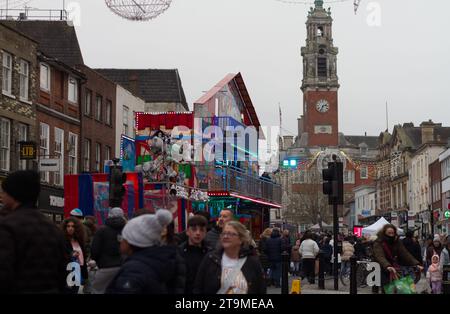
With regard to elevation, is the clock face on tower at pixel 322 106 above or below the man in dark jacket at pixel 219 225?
above

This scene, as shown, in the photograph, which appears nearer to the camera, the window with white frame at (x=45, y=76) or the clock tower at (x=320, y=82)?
the window with white frame at (x=45, y=76)

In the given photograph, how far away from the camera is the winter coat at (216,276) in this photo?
25.5 ft

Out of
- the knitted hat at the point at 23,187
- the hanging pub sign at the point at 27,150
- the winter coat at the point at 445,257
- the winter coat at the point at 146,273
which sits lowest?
the winter coat at the point at 445,257

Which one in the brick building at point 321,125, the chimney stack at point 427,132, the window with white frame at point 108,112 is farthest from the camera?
the brick building at point 321,125

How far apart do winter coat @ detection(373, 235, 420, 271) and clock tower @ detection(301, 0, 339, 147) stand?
120 meters

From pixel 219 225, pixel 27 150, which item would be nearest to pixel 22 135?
pixel 27 150

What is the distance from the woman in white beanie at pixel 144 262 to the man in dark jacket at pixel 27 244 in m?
0.52

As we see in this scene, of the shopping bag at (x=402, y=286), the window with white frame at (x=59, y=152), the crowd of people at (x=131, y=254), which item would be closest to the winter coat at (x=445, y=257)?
the shopping bag at (x=402, y=286)

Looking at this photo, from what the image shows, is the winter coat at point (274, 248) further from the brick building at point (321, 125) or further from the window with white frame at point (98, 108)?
the brick building at point (321, 125)

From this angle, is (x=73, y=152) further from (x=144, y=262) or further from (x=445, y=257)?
(x=144, y=262)

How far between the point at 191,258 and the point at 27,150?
2225 centimetres

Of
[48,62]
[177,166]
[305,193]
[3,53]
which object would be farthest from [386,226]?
[305,193]

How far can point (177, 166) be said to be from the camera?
1169 inches
